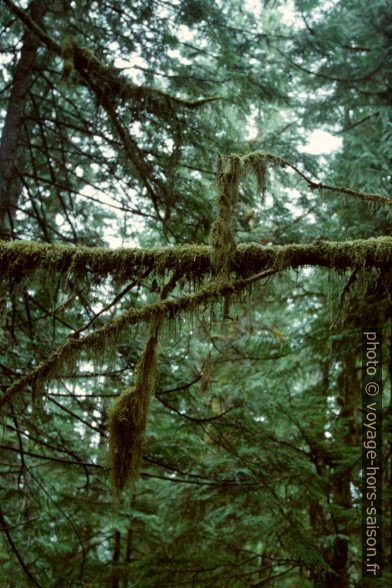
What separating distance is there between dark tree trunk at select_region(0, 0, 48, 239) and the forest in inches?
0.9

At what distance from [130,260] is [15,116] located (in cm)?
365

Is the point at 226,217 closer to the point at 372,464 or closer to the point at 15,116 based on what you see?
the point at 15,116

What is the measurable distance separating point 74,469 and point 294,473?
2.92 meters

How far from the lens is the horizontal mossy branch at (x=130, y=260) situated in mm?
3020

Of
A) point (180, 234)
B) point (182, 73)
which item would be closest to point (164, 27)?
point (182, 73)

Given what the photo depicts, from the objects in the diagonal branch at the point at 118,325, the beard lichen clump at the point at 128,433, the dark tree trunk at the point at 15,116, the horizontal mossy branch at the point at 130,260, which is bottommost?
the beard lichen clump at the point at 128,433

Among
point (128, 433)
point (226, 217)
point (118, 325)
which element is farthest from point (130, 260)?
point (128, 433)

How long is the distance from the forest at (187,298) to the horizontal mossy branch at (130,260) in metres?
0.01

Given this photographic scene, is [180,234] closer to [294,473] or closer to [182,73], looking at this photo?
[182,73]

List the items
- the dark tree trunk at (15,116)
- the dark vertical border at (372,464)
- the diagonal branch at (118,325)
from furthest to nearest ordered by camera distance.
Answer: the dark vertical border at (372,464) → the dark tree trunk at (15,116) → the diagonal branch at (118,325)

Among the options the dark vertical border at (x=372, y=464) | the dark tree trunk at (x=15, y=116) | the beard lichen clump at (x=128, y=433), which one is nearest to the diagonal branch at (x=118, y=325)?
the beard lichen clump at (x=128, y=433)

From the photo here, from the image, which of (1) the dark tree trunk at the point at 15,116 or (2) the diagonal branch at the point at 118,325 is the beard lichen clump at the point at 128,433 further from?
(1) the dark tree trunk at the point at 15,116

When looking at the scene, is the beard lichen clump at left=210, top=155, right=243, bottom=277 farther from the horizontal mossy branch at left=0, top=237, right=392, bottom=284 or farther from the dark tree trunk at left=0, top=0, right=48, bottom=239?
the dark tree trunk at left=0, top=0, right=48, bottom=239

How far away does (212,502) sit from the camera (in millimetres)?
7207
